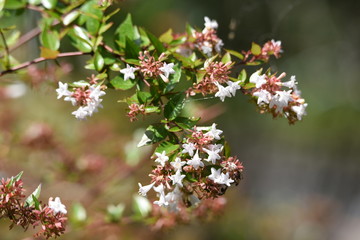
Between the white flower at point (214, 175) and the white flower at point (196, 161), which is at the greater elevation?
the white flower at point (196, 161)

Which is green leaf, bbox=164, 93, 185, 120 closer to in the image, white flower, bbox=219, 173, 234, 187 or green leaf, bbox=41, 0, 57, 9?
white flower, bbox=219, 173, 234, 187

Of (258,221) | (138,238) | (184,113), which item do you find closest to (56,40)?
(184,113)

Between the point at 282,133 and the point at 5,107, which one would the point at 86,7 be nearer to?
the point at 5,107

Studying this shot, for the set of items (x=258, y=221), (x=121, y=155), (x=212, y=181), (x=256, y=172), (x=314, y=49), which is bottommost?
(x=212, y=181)

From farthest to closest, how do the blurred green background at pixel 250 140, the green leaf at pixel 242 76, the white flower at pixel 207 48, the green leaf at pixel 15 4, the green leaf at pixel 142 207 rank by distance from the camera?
the blurred green background at pixel 250 140 → the green leaf at pixel 142 207 → the green leaf at pixel 15 4 → the white flower at pixel 207 48 → the green leaf at pixel 242 76

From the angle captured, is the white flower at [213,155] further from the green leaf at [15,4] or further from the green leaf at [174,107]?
the green leaf at [15,4]

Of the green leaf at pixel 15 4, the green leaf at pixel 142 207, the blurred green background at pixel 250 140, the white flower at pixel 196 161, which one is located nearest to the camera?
the white flower at pixel 196 161

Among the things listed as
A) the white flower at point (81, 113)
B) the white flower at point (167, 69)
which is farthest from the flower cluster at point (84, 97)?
the white flower at point (167, 69)
